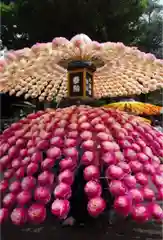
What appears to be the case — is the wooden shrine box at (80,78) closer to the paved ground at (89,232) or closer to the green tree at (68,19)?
the paved ground at (89,232)

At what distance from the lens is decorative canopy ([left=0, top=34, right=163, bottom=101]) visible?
1846 millimetres

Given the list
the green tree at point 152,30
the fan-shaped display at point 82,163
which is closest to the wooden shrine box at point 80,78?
the fan-shaped display at point 82,163

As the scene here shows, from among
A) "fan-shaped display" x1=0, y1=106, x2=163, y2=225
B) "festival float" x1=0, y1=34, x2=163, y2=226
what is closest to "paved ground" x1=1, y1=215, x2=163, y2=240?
"festival float" x1=0, y1=34, x2=163, y2=226

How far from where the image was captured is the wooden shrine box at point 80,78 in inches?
90.0

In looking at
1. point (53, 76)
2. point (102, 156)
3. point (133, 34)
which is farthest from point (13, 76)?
point (133, 34)

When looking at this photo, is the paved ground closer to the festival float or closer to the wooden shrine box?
Result: the festival float

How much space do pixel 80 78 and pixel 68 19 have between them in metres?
7.69

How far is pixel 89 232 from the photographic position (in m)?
2.45

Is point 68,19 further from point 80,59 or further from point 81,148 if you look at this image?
point 81,148

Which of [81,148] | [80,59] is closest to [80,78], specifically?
[80,59]

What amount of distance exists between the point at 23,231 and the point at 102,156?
1.13 metres

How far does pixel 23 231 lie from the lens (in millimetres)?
2438

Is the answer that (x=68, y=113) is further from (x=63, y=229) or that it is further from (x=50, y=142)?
(x=63, y=229)

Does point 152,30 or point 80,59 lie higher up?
point 152,30
